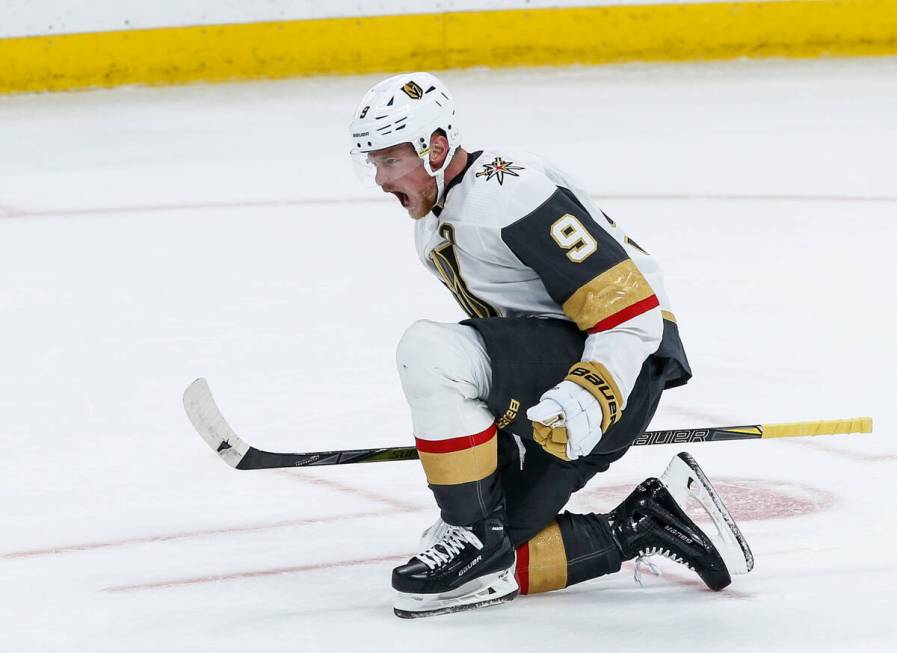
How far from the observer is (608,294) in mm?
2037

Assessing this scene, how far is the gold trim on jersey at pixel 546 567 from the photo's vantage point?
2.17 meters

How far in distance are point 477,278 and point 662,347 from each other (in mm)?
266

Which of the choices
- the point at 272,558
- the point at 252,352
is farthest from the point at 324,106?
the point at 272,558

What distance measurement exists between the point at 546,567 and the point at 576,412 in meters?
0.31

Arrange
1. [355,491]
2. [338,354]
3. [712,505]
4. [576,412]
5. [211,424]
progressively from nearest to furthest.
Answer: [576,412] → [712,505] → [211,424] → [355,491] → [338,354]

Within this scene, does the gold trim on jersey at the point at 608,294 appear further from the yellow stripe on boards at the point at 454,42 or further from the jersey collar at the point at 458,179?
the yellow stripe on boards at the point at 454,42

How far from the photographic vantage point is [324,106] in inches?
262

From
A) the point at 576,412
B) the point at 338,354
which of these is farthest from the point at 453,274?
the point at 338,354

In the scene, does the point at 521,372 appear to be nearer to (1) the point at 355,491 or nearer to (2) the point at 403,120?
(2) the point at 403,120

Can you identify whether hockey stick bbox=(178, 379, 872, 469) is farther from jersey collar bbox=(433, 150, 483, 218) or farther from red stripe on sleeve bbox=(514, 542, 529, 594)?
jersey collar bbox=(433, 150, 483, 218)

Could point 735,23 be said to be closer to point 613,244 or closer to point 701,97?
point 701,97

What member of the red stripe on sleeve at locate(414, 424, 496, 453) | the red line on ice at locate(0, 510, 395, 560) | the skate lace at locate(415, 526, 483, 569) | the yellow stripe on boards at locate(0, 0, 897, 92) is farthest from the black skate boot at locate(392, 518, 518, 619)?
the yellow stripe on boards at locate(0, 0, 897, 92)

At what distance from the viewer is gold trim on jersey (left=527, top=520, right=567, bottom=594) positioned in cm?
217

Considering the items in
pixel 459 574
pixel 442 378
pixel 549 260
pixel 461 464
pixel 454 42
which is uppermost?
pixel 549 260
